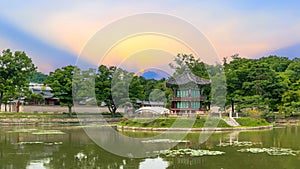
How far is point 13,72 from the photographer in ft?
126

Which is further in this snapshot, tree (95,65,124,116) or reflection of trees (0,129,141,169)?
tree (95,65,124,116)

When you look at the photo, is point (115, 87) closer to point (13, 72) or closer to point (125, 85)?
point (125, 85)

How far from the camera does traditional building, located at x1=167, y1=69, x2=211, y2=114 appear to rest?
3619 cm

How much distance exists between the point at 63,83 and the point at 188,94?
1585 cm

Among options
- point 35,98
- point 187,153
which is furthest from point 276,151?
point 35,98

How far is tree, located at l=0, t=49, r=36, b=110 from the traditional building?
1741cm

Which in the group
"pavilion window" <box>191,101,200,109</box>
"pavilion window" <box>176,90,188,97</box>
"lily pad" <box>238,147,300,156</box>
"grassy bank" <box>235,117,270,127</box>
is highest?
"pavilion window" <box>176,90,188,97</box>

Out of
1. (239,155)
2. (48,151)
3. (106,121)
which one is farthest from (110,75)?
(239,155)

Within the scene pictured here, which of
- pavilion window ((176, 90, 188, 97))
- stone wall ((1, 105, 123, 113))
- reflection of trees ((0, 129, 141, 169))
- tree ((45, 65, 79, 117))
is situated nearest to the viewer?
reflection of trees ((0, 129, 141, 169))

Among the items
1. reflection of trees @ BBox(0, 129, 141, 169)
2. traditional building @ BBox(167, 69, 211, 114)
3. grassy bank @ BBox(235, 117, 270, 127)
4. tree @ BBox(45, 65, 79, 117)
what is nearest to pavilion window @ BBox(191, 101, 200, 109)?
traditional building @ BBox(167, 69, 211, 114)

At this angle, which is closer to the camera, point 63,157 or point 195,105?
point 63,157

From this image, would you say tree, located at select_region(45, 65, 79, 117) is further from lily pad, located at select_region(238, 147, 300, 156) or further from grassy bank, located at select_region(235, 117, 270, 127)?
lily pad, located at select_region(238, 147, 300, 156)

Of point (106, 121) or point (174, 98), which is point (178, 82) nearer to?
point (174, 98)

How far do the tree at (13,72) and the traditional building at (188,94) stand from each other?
685 inches
